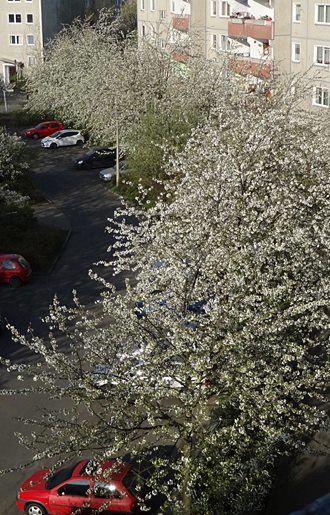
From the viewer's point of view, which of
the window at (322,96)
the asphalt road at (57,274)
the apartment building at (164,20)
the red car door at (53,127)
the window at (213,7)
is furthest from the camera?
the apartment building at (164,20)

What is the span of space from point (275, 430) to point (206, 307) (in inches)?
80.7

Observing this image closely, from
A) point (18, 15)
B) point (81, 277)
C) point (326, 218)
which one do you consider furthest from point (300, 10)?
point (18, 15)

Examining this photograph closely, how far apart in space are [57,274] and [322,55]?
1564 cm

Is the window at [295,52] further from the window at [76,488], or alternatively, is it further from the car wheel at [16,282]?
the window at [76,488]

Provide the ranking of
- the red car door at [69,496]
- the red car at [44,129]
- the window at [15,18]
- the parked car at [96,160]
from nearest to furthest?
the red car door at [69,496], the parked car at [96,160], the red car at [44,129], the window at [15,18]

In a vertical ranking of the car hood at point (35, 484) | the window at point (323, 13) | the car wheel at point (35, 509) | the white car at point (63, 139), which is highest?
the window at point (323, 13)

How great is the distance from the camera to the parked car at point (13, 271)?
895 inches

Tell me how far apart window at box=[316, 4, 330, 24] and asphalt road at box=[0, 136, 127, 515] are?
1111 centimetres

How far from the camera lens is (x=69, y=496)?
12422mm

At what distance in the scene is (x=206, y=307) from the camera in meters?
11.5

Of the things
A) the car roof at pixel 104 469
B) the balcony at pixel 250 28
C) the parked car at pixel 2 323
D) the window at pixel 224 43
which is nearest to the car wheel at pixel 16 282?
the parked car at pixel 2 323

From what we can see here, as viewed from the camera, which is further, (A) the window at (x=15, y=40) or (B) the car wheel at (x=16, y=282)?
(A) the window at (x=15, y=40)

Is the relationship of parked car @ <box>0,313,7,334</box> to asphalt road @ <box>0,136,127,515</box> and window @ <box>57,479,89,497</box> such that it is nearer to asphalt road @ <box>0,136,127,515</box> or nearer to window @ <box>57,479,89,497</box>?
asphalt road @ <box>0,136,127,515</box>

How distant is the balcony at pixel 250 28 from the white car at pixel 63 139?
30.4ft
